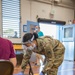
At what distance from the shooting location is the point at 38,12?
24.4 feet

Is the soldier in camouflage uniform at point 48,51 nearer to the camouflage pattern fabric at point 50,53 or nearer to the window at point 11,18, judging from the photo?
the camouflage pattern fabric at point 50,53

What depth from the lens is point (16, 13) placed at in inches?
266

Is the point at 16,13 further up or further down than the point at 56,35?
further up

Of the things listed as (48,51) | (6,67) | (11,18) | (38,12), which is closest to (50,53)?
(48,51)

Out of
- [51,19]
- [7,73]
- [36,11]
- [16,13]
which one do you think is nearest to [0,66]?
[7,73]

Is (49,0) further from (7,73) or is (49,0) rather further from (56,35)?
(7,73)

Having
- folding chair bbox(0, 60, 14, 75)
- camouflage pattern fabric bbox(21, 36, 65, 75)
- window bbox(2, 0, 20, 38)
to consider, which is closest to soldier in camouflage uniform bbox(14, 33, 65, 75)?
camouflage pattern fabric bbox(21, 36, 65, 75)

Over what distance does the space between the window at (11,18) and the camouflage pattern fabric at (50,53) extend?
4259 millimetres

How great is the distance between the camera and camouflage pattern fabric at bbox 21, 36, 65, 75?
218 cm

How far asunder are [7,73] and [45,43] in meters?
1.16

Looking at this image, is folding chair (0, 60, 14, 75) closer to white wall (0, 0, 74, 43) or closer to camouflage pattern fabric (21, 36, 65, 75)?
camouflage pattern fabric (21, 36, 65, 75)

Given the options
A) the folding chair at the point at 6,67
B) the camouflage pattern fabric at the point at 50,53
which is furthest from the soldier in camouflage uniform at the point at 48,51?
the folding chair at the point at 6,67

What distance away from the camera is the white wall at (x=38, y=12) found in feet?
22.9

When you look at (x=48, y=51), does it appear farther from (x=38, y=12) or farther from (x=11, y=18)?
(x=38, y=12)
